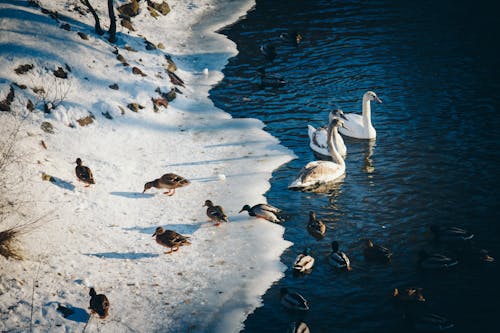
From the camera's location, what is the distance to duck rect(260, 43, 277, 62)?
2858cm

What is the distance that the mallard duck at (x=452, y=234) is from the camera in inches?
516

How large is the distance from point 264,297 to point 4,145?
10185 millimetres

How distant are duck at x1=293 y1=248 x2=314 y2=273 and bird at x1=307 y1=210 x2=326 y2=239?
1.40 metres

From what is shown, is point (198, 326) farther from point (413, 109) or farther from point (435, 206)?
point (413, 109)

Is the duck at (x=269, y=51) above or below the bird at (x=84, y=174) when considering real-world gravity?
above

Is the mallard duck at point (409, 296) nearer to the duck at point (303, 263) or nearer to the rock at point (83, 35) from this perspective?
the duck at point (303, 263)

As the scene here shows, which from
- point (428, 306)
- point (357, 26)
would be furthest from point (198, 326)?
point (357, 26)

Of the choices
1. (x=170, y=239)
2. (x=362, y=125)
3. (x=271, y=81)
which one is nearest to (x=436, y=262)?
(x=170, y=239)

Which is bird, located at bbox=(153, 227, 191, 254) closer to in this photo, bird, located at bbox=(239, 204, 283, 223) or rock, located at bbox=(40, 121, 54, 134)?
bird, located at bbox=(239, 204, 283, 223)

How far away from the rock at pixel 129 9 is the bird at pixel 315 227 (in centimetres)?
2286

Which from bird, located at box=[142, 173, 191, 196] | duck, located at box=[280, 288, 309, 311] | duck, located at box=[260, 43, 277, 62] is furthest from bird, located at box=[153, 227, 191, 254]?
duck, located at box=[260, 43, 277, 62]

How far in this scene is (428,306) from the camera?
444 inches

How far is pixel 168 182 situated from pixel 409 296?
29.0 ft

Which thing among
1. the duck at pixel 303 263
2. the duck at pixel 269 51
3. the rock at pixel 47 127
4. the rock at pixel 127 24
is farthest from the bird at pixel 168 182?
the rock at pixel 127 24
